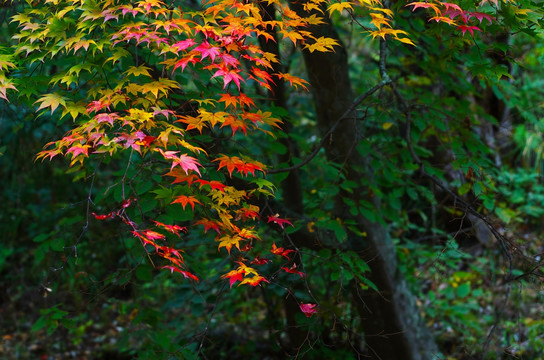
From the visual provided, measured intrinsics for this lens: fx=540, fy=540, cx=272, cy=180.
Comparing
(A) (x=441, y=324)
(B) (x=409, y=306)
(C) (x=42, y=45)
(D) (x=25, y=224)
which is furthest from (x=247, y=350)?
(D) (x=25, y=224)

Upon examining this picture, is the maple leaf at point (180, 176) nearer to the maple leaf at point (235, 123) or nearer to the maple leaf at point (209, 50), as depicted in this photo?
the maple leaf at point (235, 123)

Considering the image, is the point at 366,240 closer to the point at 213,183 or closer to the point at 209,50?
the point at 213,183

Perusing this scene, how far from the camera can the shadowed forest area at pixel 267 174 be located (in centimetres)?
208

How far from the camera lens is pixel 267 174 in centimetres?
292

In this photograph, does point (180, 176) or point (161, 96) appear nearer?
point (180, 176)

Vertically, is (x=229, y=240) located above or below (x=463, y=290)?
above

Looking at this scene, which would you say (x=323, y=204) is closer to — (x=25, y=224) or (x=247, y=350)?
(x=247, y=350)

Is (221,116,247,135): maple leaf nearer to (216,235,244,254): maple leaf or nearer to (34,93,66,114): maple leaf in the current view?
(216,235,244,254): maple leaf

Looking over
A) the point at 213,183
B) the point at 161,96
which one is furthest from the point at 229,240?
the point at 161,96

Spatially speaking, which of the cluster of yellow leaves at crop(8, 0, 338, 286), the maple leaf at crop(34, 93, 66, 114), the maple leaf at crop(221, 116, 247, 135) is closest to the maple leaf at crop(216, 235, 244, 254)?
the cluster of yellow leaves at crop(8, 0, 338, 286)

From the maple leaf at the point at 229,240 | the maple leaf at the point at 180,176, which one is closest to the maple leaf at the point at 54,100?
the maple leaf at the point at 180,176

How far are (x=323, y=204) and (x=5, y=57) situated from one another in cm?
184

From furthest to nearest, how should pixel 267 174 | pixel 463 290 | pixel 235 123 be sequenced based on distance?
pixel 463 290
pixel 267 174
pixel 235 123

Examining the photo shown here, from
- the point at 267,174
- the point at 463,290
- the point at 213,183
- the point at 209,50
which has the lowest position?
the point at 463,290
